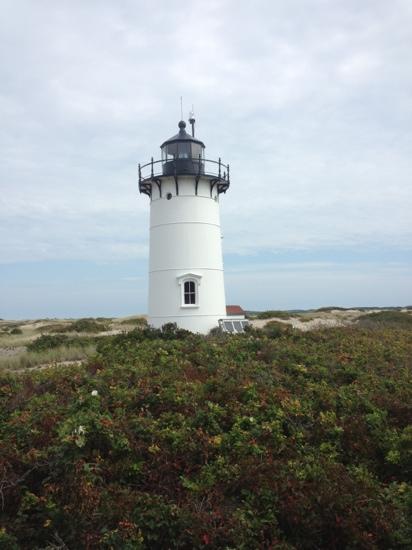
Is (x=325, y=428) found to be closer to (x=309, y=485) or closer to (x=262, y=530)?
(x=309, y=485)

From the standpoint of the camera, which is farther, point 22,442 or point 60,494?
point 22,442

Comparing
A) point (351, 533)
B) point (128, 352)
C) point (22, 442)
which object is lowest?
point (351, 533)

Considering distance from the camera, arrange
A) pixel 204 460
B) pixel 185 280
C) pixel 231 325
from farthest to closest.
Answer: pixel 231 325, pixel 185 280, pixel 204 460

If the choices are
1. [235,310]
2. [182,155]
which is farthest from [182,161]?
[235,310]

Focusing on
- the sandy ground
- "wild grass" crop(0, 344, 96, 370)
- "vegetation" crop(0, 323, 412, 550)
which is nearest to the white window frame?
"wild grass" crop(0, 344, 96, 370)

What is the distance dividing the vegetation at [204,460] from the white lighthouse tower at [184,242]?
9.43 m

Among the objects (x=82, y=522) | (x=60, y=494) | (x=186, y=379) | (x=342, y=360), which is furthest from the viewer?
(x=342, y=360)

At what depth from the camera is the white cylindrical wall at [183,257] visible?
1808 cm

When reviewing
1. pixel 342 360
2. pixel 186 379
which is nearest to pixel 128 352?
pixel 186 379

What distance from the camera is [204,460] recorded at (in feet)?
→ 18.2

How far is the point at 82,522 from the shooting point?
452 cm

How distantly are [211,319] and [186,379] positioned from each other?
1051 centimetres

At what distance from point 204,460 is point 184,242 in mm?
13074

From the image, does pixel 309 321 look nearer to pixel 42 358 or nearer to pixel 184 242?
pixel 184 242
